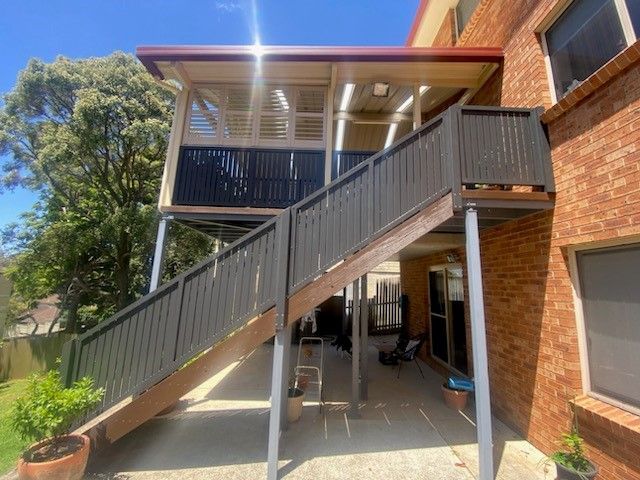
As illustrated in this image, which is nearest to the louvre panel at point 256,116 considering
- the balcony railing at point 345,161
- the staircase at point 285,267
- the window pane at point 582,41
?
the balcony railing at point 345,161

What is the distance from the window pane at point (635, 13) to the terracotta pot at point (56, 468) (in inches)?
266

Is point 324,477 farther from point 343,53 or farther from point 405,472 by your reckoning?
point 343,53

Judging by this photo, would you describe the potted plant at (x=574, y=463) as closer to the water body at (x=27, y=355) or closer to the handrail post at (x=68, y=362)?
the handrail post at (x=68, y=362)

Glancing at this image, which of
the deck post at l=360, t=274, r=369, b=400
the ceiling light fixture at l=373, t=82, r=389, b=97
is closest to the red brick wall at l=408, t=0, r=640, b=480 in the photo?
the ceiling light fixture at l=373, t=82, r=389, b=97

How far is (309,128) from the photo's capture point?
6020mm

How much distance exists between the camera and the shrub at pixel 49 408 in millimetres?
2982

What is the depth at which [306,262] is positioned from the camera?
367 cm

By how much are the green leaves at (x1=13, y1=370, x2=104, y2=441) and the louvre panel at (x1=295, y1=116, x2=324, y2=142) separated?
4884mm

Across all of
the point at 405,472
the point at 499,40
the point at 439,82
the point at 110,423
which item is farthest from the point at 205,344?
the point at 499,40

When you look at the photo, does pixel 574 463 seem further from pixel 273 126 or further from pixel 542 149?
pixel 273 126

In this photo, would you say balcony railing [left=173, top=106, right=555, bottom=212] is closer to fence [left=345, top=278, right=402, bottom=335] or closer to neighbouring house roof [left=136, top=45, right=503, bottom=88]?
neighbouring house roof [left=136, top=45, right=503, bottom=88]

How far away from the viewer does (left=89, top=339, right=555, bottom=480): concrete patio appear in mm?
3439

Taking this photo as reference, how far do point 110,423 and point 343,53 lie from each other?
19.8 feet

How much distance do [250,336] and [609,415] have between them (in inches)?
141
